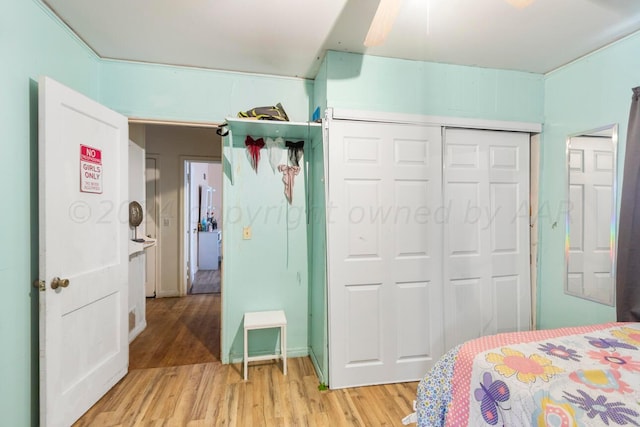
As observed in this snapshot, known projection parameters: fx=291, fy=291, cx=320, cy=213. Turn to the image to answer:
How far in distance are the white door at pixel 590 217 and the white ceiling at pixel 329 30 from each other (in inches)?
29.4

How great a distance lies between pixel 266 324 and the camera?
230 cm

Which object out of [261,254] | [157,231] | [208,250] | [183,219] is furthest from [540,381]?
[208,250]

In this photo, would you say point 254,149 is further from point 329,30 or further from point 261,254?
point 329,30

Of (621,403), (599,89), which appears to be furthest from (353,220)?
(599,89)

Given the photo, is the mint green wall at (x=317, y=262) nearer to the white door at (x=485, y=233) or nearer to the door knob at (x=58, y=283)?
the white door at (x=485, y=233)

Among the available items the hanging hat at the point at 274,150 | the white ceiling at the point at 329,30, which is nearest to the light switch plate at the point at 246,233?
the hanging hat at the point at 274,150

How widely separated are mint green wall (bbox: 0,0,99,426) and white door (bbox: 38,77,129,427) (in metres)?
0.10

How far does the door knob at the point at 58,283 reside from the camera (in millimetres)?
1629

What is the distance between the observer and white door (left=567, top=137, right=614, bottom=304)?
2.08 m

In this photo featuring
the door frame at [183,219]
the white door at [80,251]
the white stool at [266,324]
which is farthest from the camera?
the door frame at [183,219]

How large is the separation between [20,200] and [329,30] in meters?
2.04

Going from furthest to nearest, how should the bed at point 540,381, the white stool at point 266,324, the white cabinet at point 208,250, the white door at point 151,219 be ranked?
the white cabinet at point 208,250 < the white door at point 151,219 < the white stool at point 266,324 < the bed at point 540,381

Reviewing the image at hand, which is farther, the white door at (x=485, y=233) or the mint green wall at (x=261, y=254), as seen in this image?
the mint green wall at (x=261, y=254)

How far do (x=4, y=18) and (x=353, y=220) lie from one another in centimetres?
220
